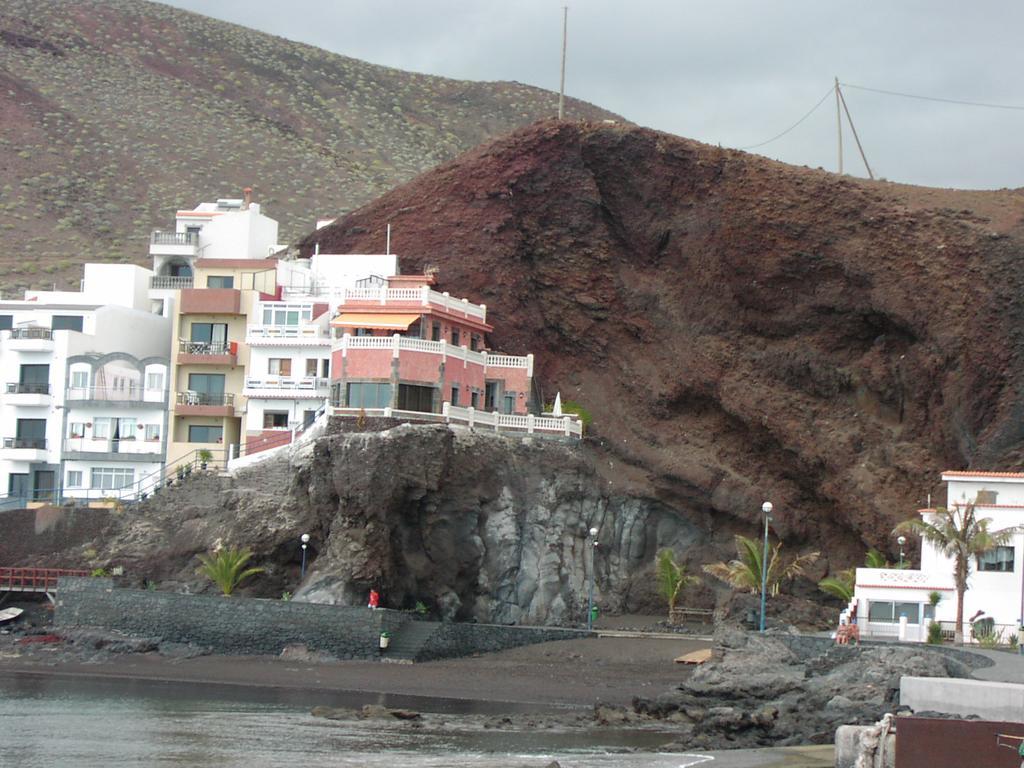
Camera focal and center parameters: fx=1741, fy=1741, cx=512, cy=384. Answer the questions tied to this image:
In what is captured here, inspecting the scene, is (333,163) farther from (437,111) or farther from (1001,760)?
(1001,760)

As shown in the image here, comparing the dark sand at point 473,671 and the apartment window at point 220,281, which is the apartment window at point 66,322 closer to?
the apartment window at point 220,281

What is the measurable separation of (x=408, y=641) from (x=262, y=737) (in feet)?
55.4

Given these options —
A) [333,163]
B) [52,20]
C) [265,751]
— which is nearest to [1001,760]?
[265,751]

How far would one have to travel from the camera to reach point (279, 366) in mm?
73125

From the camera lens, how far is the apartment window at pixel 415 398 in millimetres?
67812

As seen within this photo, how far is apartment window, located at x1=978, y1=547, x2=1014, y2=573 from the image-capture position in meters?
58.0

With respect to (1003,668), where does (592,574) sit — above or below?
above

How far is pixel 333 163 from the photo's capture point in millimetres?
150000

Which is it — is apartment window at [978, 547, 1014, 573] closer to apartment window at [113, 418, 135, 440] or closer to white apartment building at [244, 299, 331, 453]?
white apartment building at [244, 299, 331, 453]

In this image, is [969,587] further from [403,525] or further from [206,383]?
[206,383]

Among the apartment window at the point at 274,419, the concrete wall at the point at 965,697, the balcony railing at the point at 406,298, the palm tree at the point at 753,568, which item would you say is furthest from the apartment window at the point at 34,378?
the concrete wall at the point at 965,697

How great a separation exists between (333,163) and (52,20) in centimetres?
3312

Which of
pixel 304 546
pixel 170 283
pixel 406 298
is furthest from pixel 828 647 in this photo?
pixel 170 283

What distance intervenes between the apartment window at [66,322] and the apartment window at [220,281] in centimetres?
594
